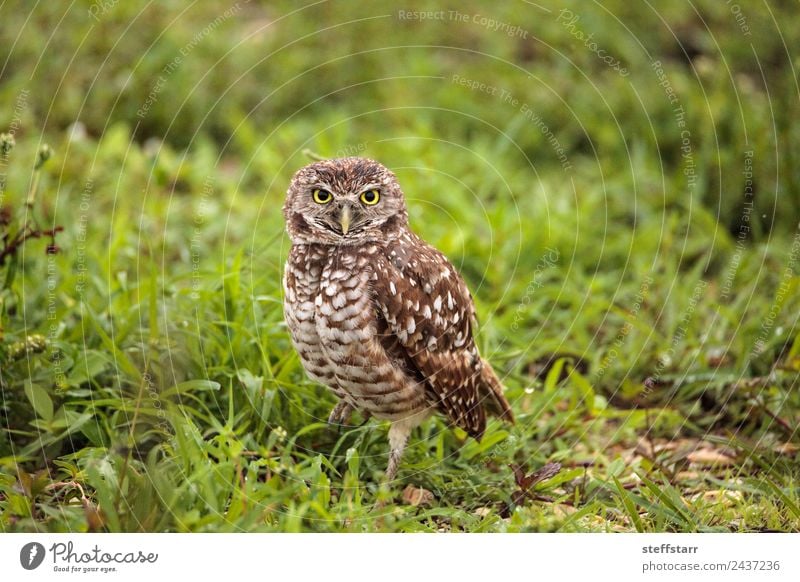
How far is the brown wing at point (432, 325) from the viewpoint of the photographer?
10.3ft

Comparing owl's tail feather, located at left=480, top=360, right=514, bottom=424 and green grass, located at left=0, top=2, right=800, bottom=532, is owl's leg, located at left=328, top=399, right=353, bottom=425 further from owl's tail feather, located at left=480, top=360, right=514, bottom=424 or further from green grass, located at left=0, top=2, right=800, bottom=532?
owl's tail feather, located at left=480, top=360, right=514, bottom=424

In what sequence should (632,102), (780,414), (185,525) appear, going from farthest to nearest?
1. (632,102)
2. (780,414)
3. (185,525)

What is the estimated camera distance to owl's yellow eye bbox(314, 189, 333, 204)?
3111mm

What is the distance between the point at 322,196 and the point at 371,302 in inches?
17.3

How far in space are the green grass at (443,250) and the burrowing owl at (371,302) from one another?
1.00ft

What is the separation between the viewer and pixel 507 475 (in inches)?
135

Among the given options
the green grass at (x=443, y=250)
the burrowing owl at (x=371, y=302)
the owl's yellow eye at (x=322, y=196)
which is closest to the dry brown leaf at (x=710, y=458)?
the green grass at (x=443, y=250)

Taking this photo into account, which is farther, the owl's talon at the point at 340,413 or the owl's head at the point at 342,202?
the owl's talon at the point at 340,413

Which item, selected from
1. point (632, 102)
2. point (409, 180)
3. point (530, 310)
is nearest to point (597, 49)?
point (632, 102)

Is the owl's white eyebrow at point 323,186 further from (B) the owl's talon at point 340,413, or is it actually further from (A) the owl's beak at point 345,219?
(B) the owl's talon at point 340,413
